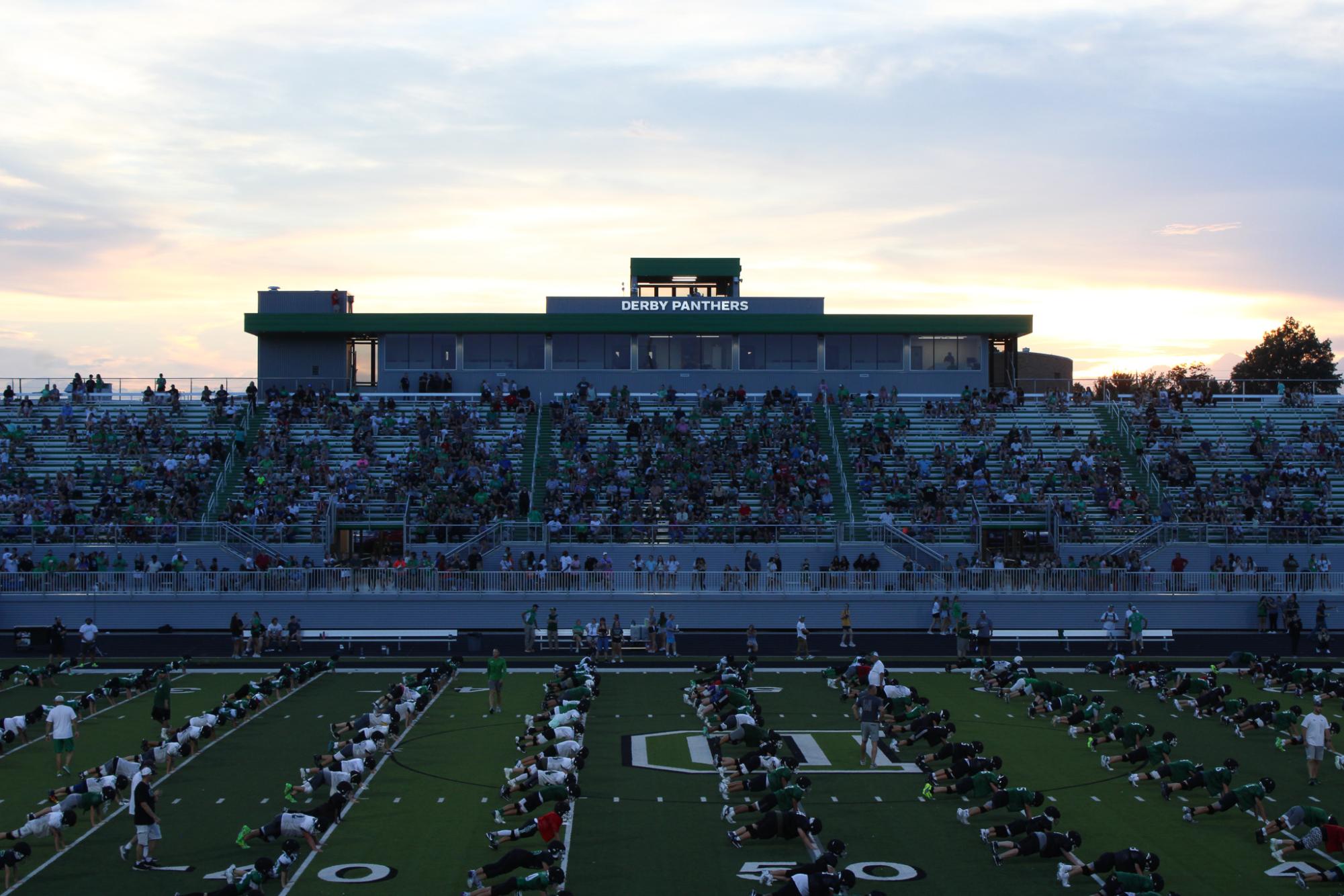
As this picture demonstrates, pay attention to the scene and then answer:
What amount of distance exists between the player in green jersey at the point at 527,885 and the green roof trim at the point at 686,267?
47.3 meters

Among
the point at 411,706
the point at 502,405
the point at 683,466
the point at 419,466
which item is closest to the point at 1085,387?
the point at 683,466

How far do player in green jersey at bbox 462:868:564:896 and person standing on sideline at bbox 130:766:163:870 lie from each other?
15.0ft

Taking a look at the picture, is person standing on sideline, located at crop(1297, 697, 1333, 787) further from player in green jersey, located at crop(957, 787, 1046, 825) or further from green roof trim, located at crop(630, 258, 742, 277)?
green roof trim, located at crop(630, 258, 742, 277)

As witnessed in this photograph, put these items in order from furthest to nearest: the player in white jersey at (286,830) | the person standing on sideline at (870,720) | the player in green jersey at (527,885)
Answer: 1. the person standing on sideline at (870,720)
2. the player in white jersey at (286,830)
3. the player in green jersey at (527,885)

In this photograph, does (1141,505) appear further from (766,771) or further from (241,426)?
(241,426)

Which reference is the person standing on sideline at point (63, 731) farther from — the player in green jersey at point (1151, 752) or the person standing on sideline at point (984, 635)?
the person standing on sideline at point (984, 635)

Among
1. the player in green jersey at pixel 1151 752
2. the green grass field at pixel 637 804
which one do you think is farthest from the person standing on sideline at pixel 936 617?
the player in green jersey at pixel 1151 752

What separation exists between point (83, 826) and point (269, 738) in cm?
620

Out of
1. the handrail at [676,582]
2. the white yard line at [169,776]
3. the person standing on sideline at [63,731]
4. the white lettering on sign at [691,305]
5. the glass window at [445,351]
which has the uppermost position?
the white lettering on sign at [691,305]

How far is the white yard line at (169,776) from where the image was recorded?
1753 cm

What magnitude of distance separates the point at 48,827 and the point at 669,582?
25220 mm

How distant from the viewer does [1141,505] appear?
156 feet

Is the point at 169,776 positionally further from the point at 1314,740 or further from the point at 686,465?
the point at 686,465

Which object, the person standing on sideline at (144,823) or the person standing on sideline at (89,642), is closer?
the person standing on sideline at (144,823)
